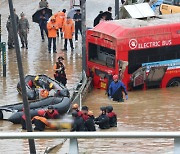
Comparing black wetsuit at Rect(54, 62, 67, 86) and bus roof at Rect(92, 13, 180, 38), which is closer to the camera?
black wetsuit at Rect(54, 62, 67, 86)

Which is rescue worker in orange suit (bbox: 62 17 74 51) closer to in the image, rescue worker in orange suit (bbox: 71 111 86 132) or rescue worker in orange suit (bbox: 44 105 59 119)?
rescue worker in orange suit (bbox: 44 105 59 119)

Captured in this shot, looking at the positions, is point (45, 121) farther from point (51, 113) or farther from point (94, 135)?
point (94, 135)

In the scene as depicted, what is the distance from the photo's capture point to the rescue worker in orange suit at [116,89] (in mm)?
23227

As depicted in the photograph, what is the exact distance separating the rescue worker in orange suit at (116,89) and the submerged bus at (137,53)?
1.77 metres

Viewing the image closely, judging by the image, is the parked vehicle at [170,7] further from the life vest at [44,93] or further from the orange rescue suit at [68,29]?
the life vest at [44,93]

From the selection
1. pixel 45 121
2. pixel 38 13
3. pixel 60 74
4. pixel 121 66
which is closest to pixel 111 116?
pixel 45 121

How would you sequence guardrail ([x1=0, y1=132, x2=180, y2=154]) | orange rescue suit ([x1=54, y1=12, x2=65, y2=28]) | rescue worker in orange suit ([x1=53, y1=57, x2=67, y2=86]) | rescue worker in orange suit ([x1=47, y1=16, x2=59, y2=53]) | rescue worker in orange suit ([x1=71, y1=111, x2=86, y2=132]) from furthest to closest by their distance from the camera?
1. orange rescue suit ([x1=54, y1=12, x2=65, y2=28])
2. rescue worker in orange suit ([x1=47, y1=16, x2=59, y2=53])
3. rescue worker in orange suit ([x1=53, y1=57, x2=67, y2=86])
4. rescue worker in orange suit ([x1=71, y1=111, x2=86, y2=132])
5. guardrail ([x1=0, y1=132, x2=180, y2=154])

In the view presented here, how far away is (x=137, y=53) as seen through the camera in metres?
25.4

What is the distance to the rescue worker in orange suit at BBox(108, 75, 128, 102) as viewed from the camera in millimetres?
23227

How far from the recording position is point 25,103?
48.3ft

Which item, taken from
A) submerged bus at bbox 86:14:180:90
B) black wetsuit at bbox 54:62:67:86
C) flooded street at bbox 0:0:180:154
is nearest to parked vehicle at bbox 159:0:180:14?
flooded street at bbox 0:0:180:154

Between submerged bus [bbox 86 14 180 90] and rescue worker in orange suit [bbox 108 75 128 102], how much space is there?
177 centimetres

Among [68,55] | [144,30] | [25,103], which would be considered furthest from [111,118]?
[68,55]

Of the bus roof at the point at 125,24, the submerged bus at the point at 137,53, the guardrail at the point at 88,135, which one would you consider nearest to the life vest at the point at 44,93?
the submerged bus at the point at 137,53
